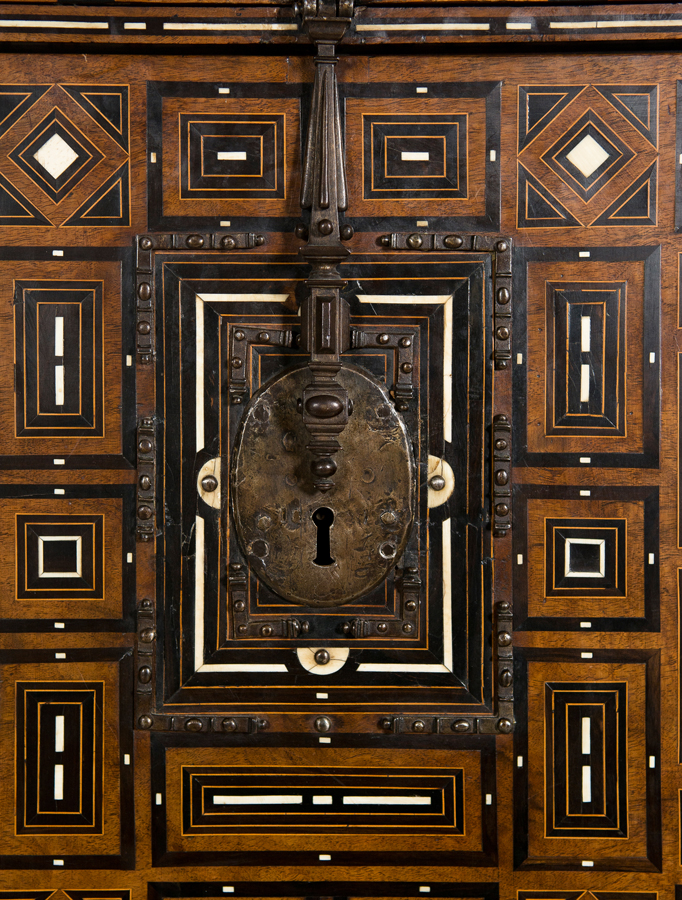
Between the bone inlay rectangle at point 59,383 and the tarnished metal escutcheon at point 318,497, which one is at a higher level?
the bone inlay rectangle at point 59,383

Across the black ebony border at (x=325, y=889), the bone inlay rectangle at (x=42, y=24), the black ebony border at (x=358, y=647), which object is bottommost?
the black ebony border at (x=325, y=889)

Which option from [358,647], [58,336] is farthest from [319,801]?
[58,336]

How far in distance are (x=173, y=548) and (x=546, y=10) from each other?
66.4 inches

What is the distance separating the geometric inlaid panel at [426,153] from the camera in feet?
4.99

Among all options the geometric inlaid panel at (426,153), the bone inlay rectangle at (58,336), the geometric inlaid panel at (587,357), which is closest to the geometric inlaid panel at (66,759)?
the bone inlay rectangle at (58,336)

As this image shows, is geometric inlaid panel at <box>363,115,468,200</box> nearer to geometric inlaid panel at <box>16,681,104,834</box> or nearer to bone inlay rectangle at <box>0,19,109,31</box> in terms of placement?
bone inlay rectangle at <box>0,19,109,31</box>

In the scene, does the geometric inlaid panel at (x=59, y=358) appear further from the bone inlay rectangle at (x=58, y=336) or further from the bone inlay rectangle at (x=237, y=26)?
the bone inlay rectangle at (x=237, y=26)

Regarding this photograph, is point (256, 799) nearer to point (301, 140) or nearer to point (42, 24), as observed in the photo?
point (301, 140)

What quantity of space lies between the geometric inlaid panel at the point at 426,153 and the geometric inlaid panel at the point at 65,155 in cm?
A: 61

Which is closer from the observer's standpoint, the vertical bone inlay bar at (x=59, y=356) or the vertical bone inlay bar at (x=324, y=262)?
A: the vertical bone inlay bar at (x=324, y=262)

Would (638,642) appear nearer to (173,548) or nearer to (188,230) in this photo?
(173,548)

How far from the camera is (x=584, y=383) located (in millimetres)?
1559

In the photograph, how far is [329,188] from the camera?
4.77 ft

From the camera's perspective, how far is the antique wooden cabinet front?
1534mm
